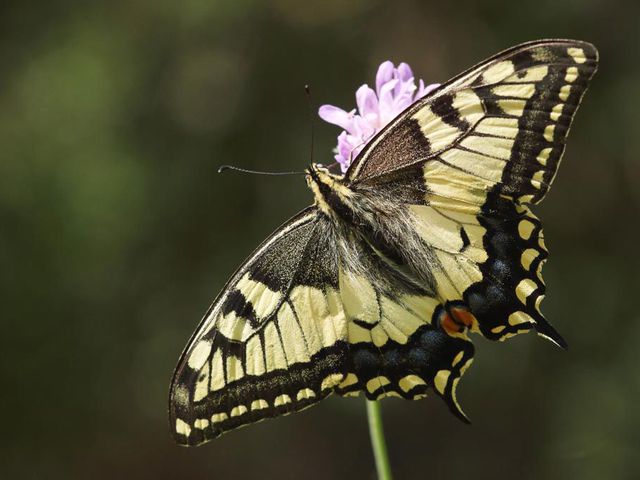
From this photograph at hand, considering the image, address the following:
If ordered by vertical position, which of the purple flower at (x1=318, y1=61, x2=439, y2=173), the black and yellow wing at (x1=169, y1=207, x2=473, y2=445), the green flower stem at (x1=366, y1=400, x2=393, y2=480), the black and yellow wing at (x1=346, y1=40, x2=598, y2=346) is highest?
the purple flower at (x1=318, y1=61, x2=439, y2=173)

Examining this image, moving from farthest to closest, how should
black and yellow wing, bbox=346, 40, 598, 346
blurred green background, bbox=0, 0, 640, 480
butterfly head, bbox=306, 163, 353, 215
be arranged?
1. blurred green background, bbox=0, 0, 640, 480
2. butterfly head, bbox=306, 163, 353, 215
3. black and yellow wing, bbox=346, 40, 598, 346

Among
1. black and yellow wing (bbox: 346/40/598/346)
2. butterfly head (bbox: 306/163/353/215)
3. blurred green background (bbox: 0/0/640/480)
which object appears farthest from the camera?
blurred green background (bbox: 0/0/640/480)

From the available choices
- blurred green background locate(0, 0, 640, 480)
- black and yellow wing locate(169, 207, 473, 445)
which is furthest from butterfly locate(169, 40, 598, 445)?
blurred green background locate(0, 0, 640, 480)

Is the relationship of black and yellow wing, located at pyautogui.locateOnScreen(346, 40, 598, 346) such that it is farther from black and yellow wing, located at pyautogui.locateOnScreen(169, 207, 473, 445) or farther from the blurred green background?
the blurred green background

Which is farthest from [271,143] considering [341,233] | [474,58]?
[341,233]

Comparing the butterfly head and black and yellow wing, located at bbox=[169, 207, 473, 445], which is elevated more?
the butterfly head

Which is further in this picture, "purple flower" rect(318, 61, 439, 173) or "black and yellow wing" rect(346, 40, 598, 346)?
"purple flower" rect(318, 61, 439, 173)

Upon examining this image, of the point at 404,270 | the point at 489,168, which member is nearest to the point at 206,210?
the point at 404,270
